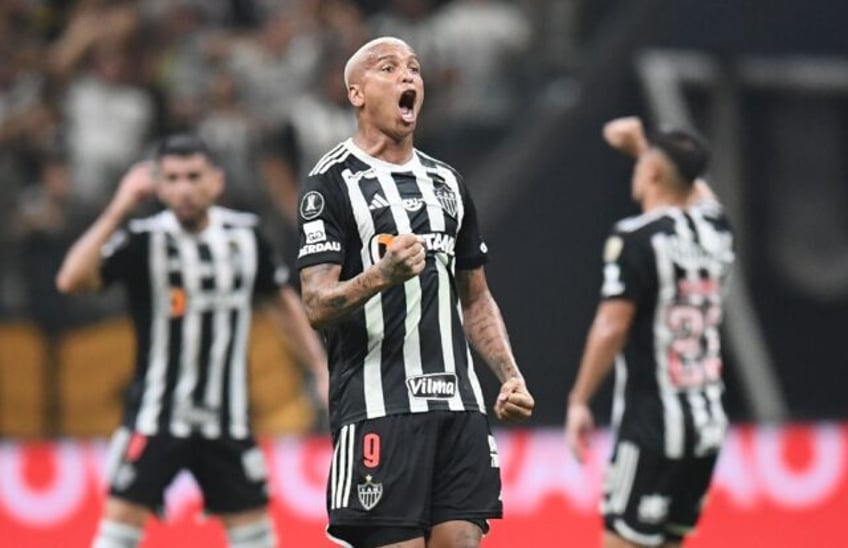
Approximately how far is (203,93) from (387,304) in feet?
24.9

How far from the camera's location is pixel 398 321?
21.0 ft

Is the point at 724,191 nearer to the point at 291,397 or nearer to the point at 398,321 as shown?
the point at 291,397

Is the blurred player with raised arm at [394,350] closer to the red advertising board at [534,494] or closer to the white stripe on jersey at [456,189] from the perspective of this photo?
the white stripe on jersey at [456,189]

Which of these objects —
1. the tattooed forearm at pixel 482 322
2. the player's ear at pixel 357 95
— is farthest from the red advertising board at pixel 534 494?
the player's ear at pixel 357 95

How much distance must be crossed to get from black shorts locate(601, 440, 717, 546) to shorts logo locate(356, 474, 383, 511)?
2382 mm

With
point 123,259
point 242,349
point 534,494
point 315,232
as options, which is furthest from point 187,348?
point 534,494

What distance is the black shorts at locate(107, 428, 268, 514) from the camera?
855cm

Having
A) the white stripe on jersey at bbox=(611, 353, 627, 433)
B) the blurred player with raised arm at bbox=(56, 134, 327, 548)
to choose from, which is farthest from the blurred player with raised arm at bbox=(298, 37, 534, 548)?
the blurred player with raised arm at bbox=(56, 134, 327, 548)

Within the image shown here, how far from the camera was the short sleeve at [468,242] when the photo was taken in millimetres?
6707

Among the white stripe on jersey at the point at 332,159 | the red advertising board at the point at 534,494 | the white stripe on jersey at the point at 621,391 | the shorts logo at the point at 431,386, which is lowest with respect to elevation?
the red advertising board at the point at 534,494

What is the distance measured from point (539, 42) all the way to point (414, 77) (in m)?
8.29

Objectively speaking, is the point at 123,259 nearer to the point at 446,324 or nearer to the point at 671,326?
the point at 671,326

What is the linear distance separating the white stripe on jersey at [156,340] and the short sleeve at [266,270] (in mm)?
440

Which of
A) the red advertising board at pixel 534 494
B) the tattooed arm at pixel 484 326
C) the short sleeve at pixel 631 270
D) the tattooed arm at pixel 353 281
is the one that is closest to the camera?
the tattooed arm at pixel 353 281
